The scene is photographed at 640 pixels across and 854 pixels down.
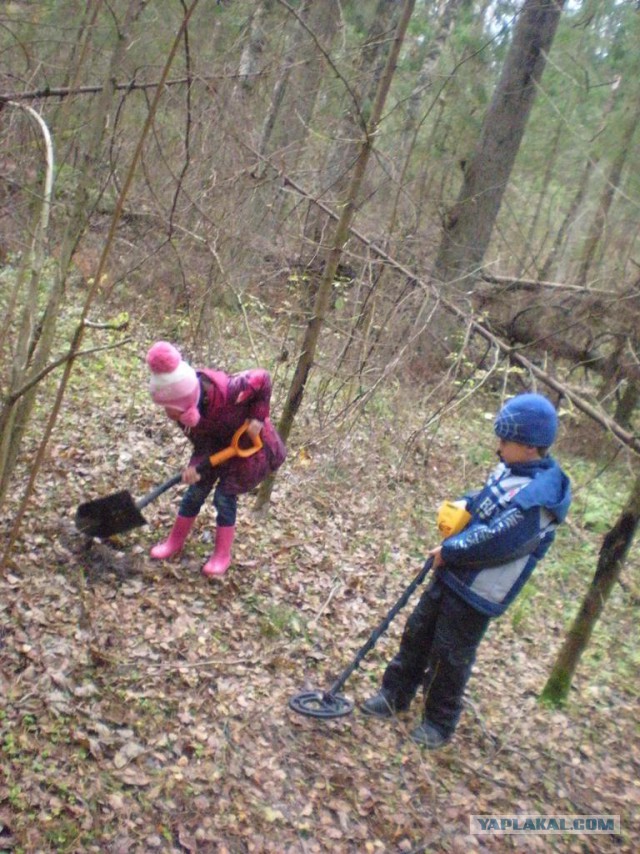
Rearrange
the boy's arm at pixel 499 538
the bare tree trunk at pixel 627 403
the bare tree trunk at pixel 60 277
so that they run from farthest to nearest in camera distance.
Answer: the bare tree trunk at pixel 627 403, the boy's arm at pixel 499 538, the bare tree trunk at pixel 60 277

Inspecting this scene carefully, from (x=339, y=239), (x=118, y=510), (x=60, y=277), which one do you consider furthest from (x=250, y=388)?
(x=60, y=277)

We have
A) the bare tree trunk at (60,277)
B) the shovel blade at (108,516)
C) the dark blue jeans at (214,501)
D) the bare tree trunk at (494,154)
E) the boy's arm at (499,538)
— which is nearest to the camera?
the bare tree trunk at (60,277)

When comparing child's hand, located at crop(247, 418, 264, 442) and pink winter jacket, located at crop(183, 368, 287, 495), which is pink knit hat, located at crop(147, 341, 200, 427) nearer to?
pink winter jacket, located at crop(183, 368, 287, 495)

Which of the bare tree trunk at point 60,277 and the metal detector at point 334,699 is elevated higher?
the bare tree trunk at point 60,277

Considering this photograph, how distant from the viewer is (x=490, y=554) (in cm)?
352

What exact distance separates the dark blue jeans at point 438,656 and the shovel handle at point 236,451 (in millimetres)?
1487

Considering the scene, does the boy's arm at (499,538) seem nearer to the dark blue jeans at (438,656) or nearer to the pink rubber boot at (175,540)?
the dark blue jeans at (438,656)

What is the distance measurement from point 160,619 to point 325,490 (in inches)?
115

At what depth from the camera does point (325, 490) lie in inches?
274

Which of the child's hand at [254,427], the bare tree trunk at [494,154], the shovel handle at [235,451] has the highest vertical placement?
the bare tree trunk at [494,154]

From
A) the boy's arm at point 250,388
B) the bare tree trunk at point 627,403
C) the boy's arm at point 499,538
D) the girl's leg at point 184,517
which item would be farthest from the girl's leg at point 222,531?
the bare tree trunk at point 627,403

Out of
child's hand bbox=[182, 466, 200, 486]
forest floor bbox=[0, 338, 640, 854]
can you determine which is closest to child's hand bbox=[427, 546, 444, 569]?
forest floor bbox=[0, 338, 640, 854]

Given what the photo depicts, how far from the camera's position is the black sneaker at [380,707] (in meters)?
4.04

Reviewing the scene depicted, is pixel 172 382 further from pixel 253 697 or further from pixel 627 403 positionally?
pixel 627 403
